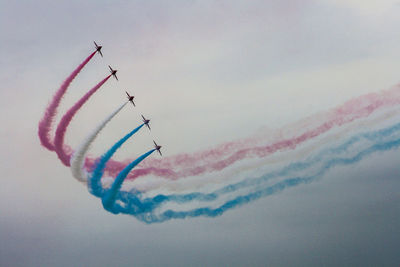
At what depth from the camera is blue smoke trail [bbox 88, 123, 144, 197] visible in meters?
62.8

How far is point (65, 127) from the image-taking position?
207 feet

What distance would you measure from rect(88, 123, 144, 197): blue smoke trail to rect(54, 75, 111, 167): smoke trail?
2489 millimetres

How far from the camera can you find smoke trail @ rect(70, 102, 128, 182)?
62.1 metres

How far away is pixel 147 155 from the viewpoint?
209 feet

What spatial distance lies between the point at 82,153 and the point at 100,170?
2.09 metres

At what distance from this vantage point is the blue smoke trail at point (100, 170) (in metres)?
62.8

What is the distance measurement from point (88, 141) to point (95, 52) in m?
7.54

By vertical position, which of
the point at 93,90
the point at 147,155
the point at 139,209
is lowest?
the point at 139,209

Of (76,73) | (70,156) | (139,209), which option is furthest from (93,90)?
(139,209)

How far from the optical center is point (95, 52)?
208 ft

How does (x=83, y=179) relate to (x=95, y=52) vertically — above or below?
below

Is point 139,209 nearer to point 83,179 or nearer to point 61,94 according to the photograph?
point 83,179

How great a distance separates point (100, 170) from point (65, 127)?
4.60m

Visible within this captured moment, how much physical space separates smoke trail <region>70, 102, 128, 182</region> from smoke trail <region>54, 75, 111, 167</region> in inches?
34.1
